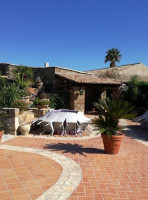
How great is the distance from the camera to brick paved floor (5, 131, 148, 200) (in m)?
3.23

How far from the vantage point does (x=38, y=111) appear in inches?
397

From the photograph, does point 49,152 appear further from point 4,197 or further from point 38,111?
point 38,111

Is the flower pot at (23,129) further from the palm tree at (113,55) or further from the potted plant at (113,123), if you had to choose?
the palm tree at (113,55)

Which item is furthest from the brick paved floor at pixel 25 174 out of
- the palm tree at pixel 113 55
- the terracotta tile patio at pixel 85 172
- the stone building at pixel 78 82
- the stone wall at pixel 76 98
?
the palm tree at pixel 113 55

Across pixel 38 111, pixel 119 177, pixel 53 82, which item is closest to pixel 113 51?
pixel 53 82

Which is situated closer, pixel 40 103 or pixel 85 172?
pixel 85 172

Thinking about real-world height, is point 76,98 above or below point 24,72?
below

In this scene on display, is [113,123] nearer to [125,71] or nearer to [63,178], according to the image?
Answer: [63,178]

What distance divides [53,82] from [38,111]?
203 inches

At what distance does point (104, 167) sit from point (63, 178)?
125 cm

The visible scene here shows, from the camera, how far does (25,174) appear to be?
3754 millimetres

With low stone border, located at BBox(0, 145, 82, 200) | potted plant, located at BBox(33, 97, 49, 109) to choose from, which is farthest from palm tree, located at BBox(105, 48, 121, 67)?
low stone border, located at BBox(0, 145, 82, 200)

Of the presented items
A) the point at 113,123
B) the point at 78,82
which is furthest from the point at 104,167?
the point at 78,82

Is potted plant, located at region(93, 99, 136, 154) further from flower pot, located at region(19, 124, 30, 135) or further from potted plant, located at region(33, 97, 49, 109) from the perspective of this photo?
potted plant, located at region(33, 97, 49, 109)
